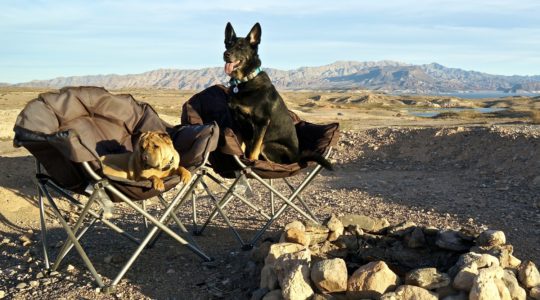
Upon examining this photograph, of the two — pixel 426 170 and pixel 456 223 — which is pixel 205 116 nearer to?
pixel 456 223

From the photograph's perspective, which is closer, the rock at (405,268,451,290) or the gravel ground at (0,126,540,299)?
the rock at (405,268,451,290)

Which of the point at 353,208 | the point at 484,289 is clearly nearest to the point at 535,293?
the point at 484,289

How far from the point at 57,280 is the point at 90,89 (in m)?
1.76

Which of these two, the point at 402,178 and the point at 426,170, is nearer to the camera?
the point at 402,178

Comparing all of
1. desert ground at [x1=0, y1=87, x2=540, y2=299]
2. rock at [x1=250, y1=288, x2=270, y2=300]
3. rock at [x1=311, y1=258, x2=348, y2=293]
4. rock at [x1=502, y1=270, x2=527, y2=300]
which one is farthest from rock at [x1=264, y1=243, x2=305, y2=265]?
rock at [x1=502, y1=270, x2=527, y2=300]

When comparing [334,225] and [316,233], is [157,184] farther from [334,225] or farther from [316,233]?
[334,225]

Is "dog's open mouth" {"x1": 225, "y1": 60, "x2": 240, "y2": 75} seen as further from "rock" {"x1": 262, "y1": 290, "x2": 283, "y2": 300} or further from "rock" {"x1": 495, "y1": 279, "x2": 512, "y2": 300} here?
"rock" {"x1": 495, "y1": 279, "x2": 512, "y2": 300}

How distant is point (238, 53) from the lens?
15.7ft

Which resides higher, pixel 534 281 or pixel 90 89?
pixel 90 89

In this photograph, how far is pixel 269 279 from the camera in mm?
3455

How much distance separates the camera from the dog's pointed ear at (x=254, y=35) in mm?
4875

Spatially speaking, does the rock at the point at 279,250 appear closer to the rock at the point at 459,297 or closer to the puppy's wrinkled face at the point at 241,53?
the rock at the point at 459,297

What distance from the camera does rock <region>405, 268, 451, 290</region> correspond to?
3121 mm

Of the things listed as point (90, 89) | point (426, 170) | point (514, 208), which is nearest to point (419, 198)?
point (514, 208)
